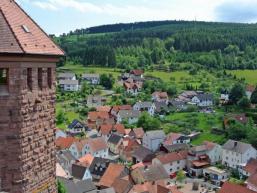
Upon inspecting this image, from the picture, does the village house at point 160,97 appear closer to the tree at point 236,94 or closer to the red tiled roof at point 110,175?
the tree at point 236,94

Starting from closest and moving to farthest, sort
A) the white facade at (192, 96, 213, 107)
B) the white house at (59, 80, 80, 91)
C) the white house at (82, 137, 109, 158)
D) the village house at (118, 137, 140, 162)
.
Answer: the white house at (82, 137, 109, 158) → the village house at (118, 137, 140, 162) → the white facade at (192, 96, 213, 107) → the white house at (59, 80, 80, 91)

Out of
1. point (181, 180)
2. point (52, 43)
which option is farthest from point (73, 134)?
point (52, 43)

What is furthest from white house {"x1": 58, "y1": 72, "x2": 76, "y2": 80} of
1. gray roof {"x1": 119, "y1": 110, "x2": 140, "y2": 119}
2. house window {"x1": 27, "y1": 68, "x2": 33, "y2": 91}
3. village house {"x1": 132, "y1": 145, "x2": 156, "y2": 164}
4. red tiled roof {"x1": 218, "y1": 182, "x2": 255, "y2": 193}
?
house window {"x1": 27, "y1": 68, "x2": 33, "y2": 91}

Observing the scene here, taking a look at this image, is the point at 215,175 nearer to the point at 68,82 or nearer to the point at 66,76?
the point at 68,82

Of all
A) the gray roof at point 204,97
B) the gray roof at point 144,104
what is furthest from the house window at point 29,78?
the gray roof at point 204,97

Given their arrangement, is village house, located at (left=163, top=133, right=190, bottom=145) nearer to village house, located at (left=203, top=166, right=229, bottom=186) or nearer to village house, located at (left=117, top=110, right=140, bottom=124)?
village house, located at (left=203, top=166, right=229, bottom=186)

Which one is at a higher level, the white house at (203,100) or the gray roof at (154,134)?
the white house at (203,100)
